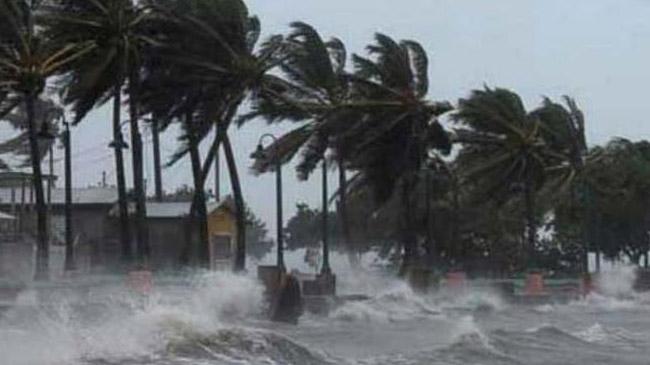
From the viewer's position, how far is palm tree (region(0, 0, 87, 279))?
42.1 m

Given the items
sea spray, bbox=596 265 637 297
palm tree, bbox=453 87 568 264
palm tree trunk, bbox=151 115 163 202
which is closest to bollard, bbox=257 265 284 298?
sea spray, bbox=596 265 637 297

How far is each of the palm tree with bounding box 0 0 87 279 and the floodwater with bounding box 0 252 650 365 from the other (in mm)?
5011

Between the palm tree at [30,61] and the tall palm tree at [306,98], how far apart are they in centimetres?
882

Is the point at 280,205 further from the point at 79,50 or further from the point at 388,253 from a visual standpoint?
the point at 388,253

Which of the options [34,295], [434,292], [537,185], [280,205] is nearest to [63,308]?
[34,295]

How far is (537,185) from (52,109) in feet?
68.3

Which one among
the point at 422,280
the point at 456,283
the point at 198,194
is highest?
the point at 198,194

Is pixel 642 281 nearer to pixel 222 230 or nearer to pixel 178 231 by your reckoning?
pixel 222 230

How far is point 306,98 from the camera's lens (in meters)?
54.2

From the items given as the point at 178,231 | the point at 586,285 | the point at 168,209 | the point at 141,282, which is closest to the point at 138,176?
the point at 178,231

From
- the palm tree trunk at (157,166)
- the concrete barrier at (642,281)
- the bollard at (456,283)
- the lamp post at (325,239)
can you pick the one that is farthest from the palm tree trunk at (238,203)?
the concrete barrier at (642,281)

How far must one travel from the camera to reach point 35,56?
140 ft

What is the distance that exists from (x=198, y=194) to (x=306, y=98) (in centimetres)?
835

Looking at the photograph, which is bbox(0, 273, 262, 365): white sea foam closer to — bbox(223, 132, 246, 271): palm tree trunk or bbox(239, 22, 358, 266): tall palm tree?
bbox(223, 132, 246, 271): palm tree trunk
